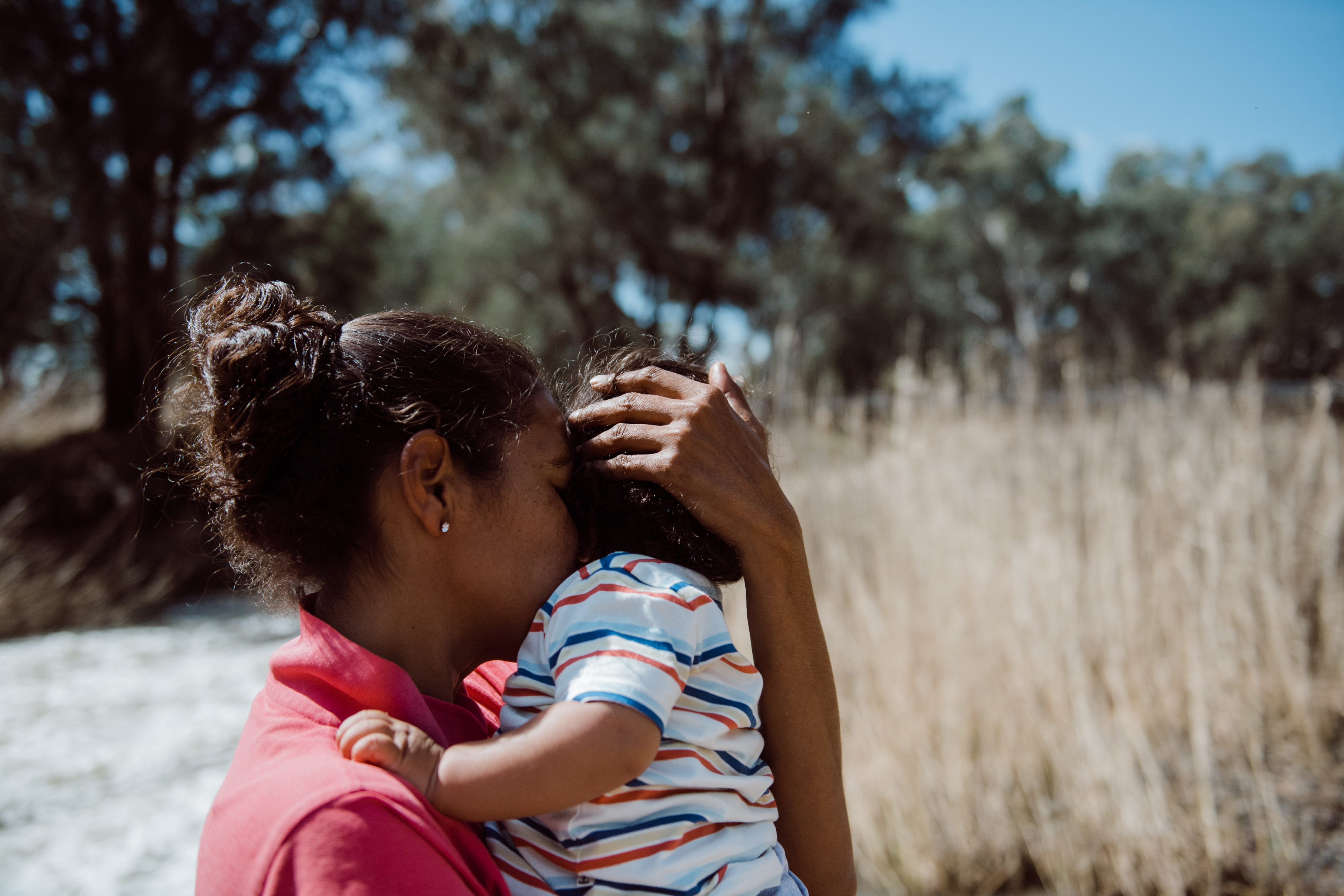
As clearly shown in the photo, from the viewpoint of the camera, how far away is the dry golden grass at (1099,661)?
278 cm

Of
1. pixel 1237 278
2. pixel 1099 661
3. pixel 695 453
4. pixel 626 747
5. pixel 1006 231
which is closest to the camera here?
pixel 626 747

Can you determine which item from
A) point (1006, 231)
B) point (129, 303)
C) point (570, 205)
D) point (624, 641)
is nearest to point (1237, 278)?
point (570, 205)

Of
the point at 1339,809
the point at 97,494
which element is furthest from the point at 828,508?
the point at 97,494

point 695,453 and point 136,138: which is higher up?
point 136,138

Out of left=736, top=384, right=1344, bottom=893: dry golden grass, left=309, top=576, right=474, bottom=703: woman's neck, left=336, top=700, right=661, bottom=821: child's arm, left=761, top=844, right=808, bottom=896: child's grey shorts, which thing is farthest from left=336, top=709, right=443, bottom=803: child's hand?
left=736, top=384, right=1344, bottom=893: dry golden grass

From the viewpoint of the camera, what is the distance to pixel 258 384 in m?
0.98

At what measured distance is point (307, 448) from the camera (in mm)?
991

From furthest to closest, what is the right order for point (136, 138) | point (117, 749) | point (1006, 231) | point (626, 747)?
point (1006, 231), point (136, 138), point (117, 749), point (626, 747)

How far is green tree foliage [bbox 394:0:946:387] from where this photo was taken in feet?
43.4

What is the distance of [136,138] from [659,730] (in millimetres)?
8718

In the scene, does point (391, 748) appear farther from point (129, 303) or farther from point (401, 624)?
point (129, 303)

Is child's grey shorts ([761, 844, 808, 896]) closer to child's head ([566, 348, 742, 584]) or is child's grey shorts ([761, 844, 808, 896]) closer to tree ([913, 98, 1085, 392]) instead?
child's head ([566, 348, 742, 584])

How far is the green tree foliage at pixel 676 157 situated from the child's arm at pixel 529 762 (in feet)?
41.4

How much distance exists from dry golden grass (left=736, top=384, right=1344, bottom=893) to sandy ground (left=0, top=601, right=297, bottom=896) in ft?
8.94
